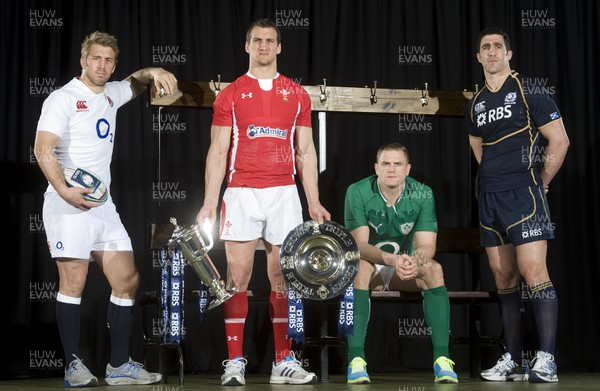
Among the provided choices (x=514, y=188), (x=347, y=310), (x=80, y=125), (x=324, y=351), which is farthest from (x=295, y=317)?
(x=80, y=125)

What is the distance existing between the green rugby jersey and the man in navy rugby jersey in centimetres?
31

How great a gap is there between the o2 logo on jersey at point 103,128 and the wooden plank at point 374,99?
1.86ft

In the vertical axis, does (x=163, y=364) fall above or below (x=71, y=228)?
below

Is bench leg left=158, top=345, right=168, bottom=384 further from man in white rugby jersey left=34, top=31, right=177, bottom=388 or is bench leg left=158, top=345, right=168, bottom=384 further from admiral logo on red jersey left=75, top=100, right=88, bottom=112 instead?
admiral logo on red jersey left=75, top=100, right=88, bottom=112

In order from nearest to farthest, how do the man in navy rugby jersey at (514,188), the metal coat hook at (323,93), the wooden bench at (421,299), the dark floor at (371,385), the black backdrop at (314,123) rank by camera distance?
the dark floor at (371,385) < the man in navy rugby jersey at (514,188) < the wooden bench at (421,299) < the metal coat hook at (323,93) < the black backdrop at (314,123)

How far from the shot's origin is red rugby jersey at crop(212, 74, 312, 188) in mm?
4234

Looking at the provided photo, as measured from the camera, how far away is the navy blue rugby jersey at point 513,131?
14.7 ft

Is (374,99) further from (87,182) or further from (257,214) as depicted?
(87,182)

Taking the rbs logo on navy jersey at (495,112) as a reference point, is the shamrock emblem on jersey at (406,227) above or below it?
below

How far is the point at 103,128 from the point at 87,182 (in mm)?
328

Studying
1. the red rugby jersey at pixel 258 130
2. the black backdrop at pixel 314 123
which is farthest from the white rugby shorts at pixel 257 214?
the black backdrop at pixel 314 123

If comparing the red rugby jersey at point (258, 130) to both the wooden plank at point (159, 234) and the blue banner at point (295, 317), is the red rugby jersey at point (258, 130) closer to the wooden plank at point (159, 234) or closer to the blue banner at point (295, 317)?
the blue banner at point (295, 317)

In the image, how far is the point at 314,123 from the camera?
578 centimetres

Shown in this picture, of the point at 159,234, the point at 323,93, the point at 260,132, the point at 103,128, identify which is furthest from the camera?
the point at 323,93
